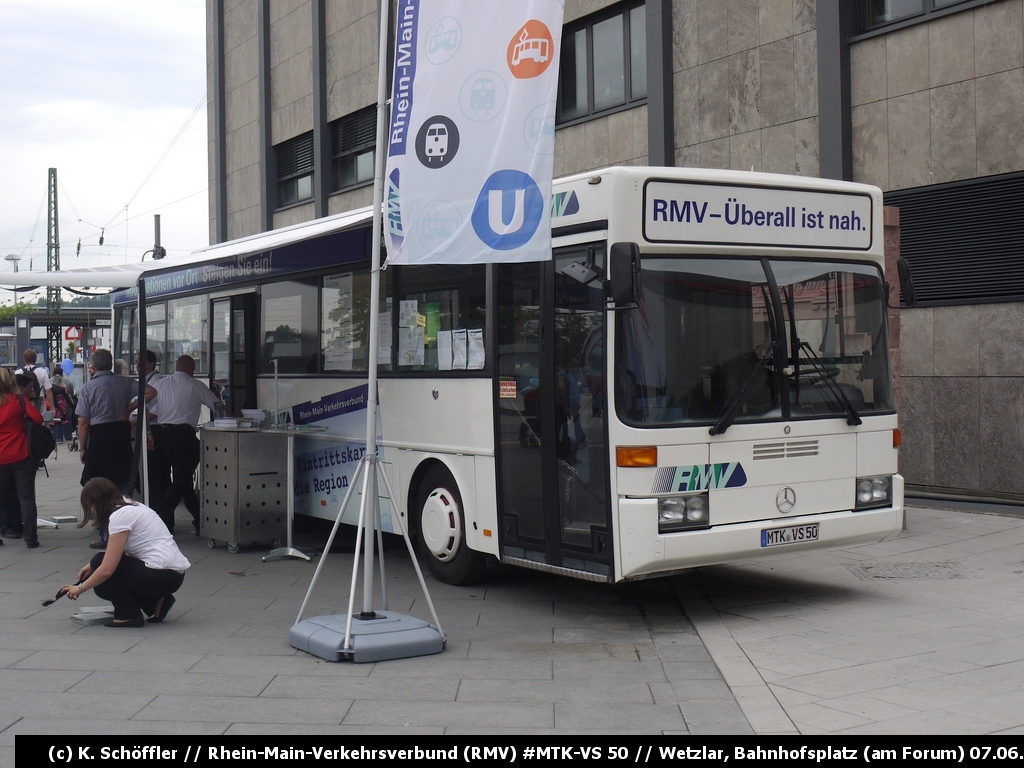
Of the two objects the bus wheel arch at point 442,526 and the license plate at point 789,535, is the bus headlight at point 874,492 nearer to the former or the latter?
the license plate at point 789,535

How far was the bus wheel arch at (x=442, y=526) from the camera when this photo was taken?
29.6 feet

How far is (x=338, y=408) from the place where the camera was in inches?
420

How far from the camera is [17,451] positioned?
37.6 ft

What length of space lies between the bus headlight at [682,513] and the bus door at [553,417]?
1.18 ft

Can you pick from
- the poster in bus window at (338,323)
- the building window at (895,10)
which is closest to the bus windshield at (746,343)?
the poster in bus window at (338,323)

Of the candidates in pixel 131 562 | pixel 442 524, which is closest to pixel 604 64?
pixel 442 524

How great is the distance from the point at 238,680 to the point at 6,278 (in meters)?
9.41

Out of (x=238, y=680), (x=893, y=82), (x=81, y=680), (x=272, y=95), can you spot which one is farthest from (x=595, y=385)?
(x=272, y=95)

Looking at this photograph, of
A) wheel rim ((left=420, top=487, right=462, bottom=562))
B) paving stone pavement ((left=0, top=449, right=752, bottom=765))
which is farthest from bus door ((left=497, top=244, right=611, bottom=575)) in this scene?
wheel rim ((left=420, top=487, right=462, bottom=562))

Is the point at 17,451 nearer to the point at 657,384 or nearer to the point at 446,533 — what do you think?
the point at 446,533

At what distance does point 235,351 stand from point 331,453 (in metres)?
2.48

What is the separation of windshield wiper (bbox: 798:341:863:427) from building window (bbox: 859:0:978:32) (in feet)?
24.0

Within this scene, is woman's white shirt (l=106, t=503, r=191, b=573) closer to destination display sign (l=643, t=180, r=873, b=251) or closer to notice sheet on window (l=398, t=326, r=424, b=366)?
notice sheet on window (l=398, t=326, r=424, b=366)

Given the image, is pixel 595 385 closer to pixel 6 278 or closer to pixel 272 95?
pixel 6 278
